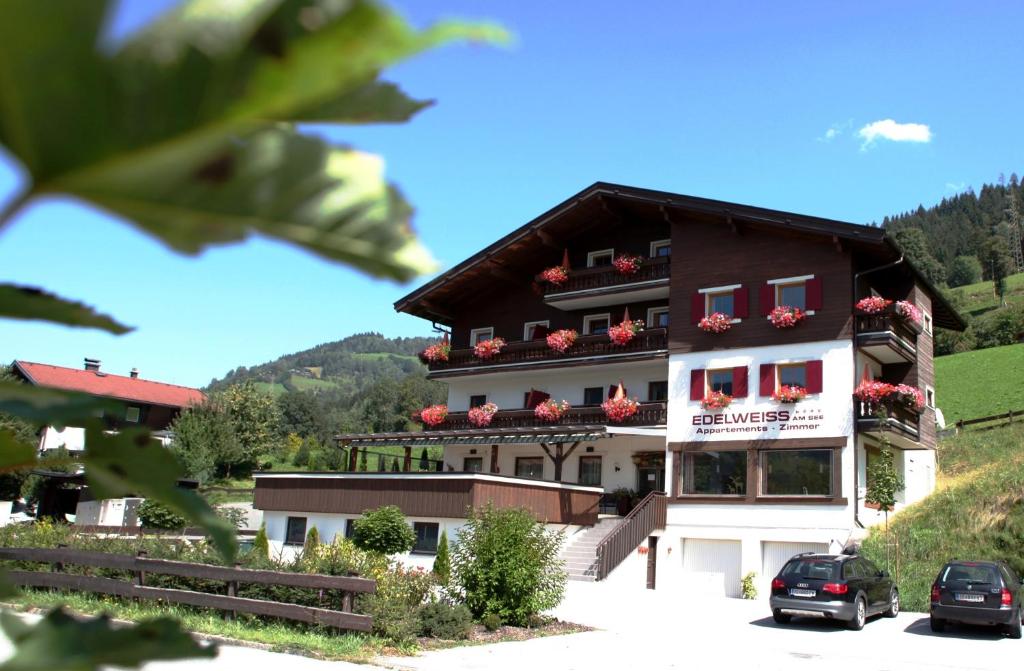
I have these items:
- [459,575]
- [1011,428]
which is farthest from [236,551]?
[1011,428]

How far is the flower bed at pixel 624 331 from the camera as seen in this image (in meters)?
→ 29.8

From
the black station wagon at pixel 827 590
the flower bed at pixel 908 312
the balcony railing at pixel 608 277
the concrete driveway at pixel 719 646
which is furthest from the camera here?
the balcony railing at pixel 608 277

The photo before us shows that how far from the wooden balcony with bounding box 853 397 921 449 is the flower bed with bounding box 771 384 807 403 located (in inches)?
57.7

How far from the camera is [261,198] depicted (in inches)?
21.7

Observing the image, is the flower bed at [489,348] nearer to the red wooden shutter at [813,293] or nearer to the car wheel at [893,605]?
the red wooden shutter at [813,293]

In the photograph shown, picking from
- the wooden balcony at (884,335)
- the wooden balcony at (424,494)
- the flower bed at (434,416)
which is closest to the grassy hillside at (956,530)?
the wooden balcony at (884,335)

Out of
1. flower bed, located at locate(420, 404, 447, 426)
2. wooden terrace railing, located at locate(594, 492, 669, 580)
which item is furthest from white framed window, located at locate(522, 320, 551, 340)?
wooden terrace railing, located at locate(594, 492, 669, 580)

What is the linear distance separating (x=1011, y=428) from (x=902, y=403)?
17.8 metres

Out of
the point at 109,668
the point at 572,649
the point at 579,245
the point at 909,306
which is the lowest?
the point at 572,649

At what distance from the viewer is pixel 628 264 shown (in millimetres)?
30297

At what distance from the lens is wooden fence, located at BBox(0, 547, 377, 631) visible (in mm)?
13609

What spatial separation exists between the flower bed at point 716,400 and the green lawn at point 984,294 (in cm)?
7907

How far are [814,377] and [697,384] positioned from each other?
3730 millimetres

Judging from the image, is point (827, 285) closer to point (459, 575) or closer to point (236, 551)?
point (459, 575)
